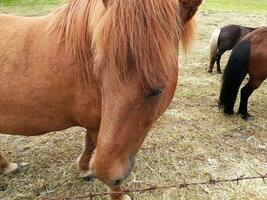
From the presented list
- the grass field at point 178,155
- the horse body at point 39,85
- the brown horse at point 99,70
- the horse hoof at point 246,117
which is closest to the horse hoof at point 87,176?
the grass field at point 178,155

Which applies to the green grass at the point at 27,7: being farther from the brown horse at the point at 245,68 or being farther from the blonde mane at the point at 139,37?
the blonde mane at the point at 139,37

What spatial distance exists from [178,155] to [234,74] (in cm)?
163

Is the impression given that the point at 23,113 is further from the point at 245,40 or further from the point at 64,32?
the point at 245,40

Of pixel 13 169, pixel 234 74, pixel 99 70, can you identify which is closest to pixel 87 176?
pixel 13 169

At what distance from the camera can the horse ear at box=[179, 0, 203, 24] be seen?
1.56 metres

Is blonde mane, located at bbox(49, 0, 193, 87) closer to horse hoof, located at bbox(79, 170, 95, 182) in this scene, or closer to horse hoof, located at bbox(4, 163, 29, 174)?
horse hoof, located at bbox(79, 170, 95, 182)

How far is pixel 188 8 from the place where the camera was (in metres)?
1.58

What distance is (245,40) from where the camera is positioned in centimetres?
460

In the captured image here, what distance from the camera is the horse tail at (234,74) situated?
177 inches

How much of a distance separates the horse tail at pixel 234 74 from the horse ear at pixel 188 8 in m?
3.09

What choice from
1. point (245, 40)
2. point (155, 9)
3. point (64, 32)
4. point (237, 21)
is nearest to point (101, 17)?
point (155, 9)

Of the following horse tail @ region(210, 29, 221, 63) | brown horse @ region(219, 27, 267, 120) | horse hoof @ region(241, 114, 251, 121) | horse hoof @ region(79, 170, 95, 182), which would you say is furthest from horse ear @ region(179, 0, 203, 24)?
horse tail @ region(210, 29, 221, 63)

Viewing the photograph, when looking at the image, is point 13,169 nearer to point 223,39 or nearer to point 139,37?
point 139,37

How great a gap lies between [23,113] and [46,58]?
420 millimetres
